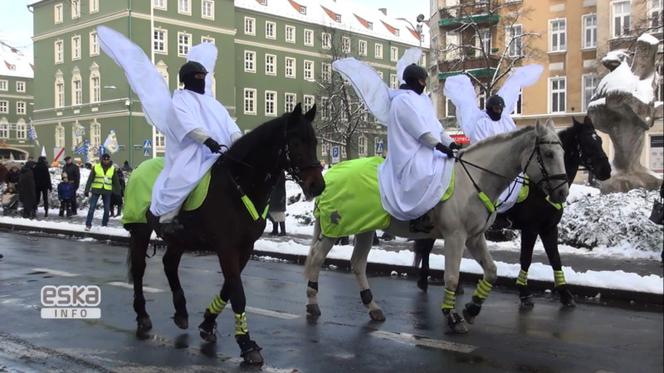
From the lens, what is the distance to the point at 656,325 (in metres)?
6.64

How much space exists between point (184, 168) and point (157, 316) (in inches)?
91.7

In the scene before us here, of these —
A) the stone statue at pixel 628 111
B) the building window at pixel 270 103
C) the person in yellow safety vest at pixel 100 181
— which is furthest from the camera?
the building window at pixel 270 103

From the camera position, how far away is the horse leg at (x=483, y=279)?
7.07 meters

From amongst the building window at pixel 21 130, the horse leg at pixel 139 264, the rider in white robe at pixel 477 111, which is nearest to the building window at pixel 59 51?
the building window at pixel 21 130

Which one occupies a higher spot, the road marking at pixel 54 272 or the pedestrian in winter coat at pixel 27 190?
the pedestrian in winter coat at pixel 27 190

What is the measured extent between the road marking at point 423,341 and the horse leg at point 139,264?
231 cm

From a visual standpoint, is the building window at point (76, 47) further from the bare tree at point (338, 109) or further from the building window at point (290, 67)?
the bare tree at point (338, 109)

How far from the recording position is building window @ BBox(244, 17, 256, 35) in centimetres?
6906

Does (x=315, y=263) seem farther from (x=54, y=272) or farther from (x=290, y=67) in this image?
(x=290, y=67)

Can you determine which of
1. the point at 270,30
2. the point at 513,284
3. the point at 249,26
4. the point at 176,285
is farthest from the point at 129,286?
the point at 270,30

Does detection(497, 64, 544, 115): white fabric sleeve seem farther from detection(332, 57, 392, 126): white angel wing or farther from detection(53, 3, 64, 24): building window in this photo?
detection(53, 3, 64, 24): building window

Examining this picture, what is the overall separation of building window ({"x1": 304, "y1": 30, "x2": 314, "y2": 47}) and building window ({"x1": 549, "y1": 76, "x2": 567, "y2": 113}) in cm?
3419

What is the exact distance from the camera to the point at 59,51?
6700cm

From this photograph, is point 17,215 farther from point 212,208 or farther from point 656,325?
point 656,325
